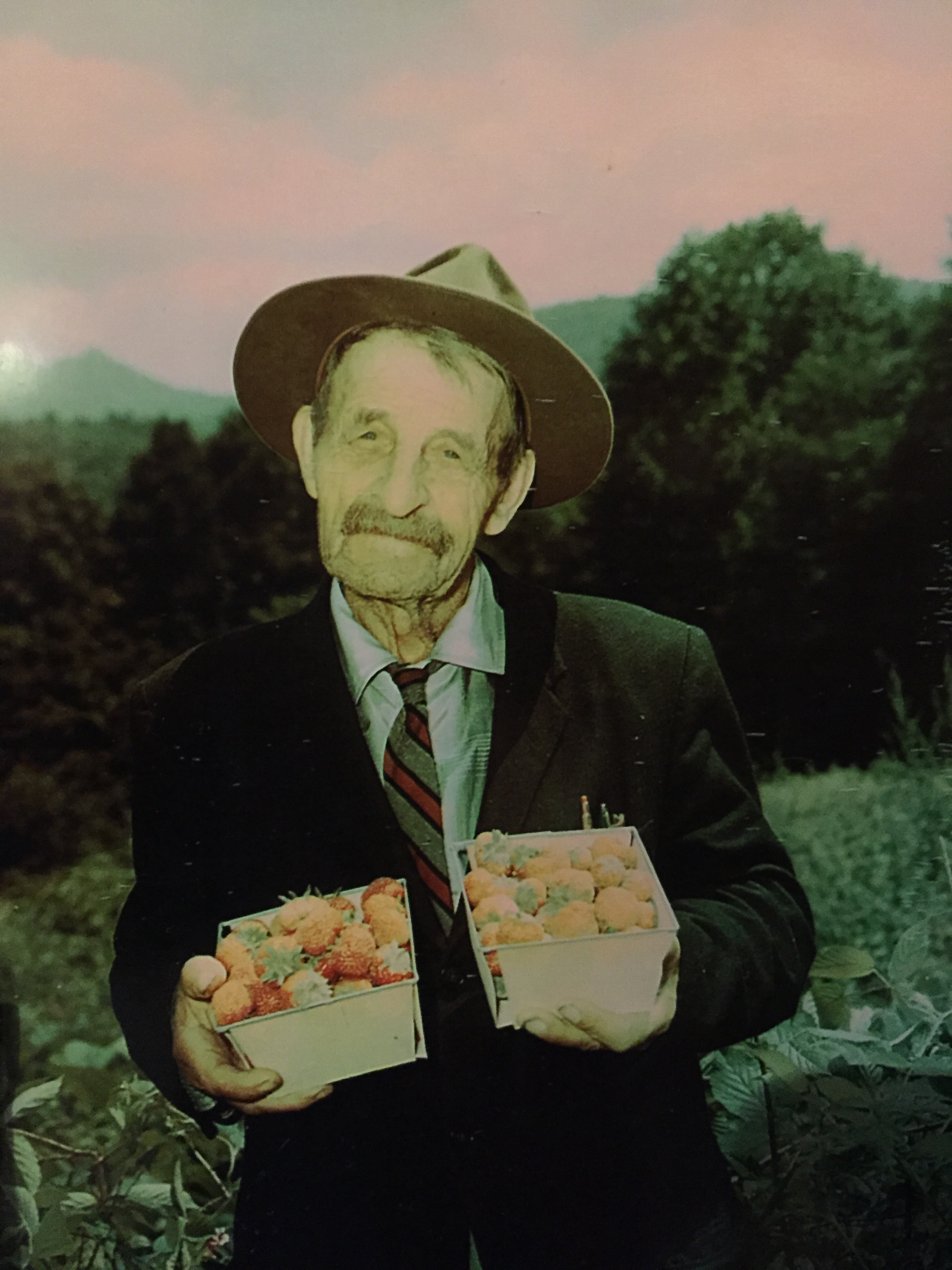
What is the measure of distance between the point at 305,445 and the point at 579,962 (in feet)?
3.63

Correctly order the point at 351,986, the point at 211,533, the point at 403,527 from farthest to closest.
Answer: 1. the point at 211,533
2. the point at 403,527
3. the point at 351,986

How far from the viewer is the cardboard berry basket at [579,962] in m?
1.68

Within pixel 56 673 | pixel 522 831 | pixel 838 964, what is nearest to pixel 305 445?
pixel 56 673

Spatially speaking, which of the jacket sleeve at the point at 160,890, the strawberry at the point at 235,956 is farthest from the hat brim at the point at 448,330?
the strawberry at the point at 235,956

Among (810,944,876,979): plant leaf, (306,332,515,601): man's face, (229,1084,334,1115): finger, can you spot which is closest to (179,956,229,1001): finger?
(229,1084,334,1115): finger

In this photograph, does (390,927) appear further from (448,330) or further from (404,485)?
(448,330)

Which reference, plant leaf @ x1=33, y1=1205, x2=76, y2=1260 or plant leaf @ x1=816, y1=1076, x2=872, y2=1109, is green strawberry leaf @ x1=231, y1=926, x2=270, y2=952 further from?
plant leaf @ x1=816, y1=1076, x2=872, y2=1109

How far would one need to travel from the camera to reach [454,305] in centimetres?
176

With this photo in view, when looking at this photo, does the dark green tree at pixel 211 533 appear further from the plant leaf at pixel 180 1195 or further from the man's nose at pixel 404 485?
the plant leaf at pixel 180 1195

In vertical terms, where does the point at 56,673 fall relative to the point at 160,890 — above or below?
above

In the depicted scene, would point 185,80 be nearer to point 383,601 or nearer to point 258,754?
point 383,601

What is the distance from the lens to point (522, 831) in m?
1.83

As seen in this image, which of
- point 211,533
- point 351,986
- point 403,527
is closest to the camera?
point 351,986

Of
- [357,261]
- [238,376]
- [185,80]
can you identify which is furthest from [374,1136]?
Answer: [185,80]
